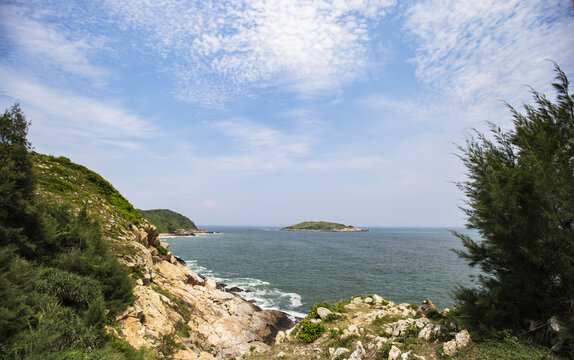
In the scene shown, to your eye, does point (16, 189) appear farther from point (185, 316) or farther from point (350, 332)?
point (350, 332)

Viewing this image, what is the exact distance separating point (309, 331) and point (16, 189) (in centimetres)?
1505

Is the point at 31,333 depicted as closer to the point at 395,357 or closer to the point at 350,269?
the point at 395,357

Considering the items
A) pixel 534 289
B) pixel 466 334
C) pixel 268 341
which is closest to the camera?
pixel 534 289

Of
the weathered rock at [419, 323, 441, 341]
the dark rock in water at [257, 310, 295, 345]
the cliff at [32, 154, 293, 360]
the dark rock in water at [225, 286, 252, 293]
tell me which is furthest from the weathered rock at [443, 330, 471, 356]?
the dark rock in water at [225, 286, 252, 293]

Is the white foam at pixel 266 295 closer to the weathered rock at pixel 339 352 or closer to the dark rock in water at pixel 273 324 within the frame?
the dark rock in water at pixel 273 324

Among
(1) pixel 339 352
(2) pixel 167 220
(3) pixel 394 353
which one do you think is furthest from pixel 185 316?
(2) pixel 167 220

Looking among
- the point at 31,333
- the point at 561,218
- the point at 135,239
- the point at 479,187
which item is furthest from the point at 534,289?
the point at 135,239

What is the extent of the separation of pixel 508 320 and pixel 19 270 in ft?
53.0

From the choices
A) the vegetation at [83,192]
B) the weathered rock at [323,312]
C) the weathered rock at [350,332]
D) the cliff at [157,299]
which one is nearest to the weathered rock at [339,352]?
the weathered rock at [350,332]

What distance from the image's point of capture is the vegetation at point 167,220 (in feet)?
418

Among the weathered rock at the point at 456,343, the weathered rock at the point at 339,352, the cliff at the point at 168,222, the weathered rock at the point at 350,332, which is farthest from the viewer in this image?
the cliff at the point at 168,222

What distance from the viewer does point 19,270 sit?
7.74 metres

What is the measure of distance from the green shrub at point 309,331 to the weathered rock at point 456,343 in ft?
22.5

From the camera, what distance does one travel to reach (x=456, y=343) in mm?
8250
